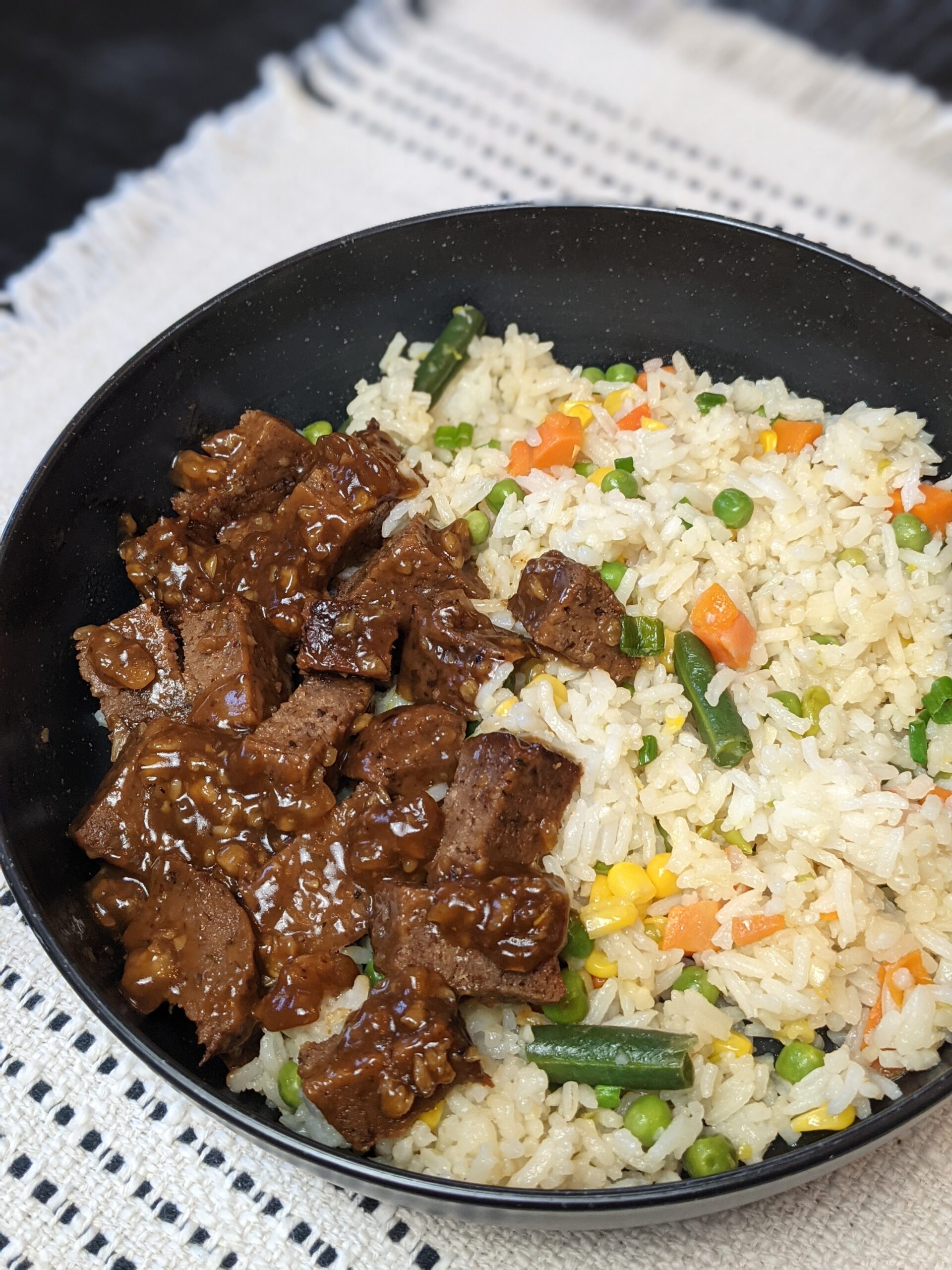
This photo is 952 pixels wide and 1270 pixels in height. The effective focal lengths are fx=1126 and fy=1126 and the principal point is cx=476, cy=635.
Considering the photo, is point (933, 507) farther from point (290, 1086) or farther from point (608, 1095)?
point (290, 1086)

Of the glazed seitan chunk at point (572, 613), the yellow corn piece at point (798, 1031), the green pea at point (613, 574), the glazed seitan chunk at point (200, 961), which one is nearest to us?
the glazed seitan chunk at point (200, 961)

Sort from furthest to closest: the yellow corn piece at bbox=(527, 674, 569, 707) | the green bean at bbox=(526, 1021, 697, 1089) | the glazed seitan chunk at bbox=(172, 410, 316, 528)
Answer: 1. the glazed seitan chunk at bbox=(172, 410, 316, 528)
2. the yellow corn piece at bbox=(527, 674, 569, 707)
3. the green bean at bbox=(526, 1021, 697, 1089)

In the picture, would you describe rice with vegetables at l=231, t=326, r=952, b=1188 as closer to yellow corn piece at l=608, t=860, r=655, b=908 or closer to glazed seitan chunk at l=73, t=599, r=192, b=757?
yellow corn piece at l=608, t=860, r=655, b=908

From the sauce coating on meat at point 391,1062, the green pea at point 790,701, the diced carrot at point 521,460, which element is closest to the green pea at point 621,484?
the diced carrot at point 521,460

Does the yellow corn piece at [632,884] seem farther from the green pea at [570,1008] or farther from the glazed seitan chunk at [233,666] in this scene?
the glazed seitan chunk at [233,666]

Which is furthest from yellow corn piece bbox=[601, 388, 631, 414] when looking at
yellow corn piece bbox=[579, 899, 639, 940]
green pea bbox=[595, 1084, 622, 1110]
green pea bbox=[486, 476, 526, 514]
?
green pea bbox=[595, 1084, 622, 1110]

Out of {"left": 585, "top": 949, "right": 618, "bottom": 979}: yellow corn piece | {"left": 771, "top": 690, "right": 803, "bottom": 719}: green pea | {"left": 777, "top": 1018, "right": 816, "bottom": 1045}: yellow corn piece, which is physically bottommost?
{"left": 585, "top": 949, "right": 618, "bottom": 979}: yellow corn piece
